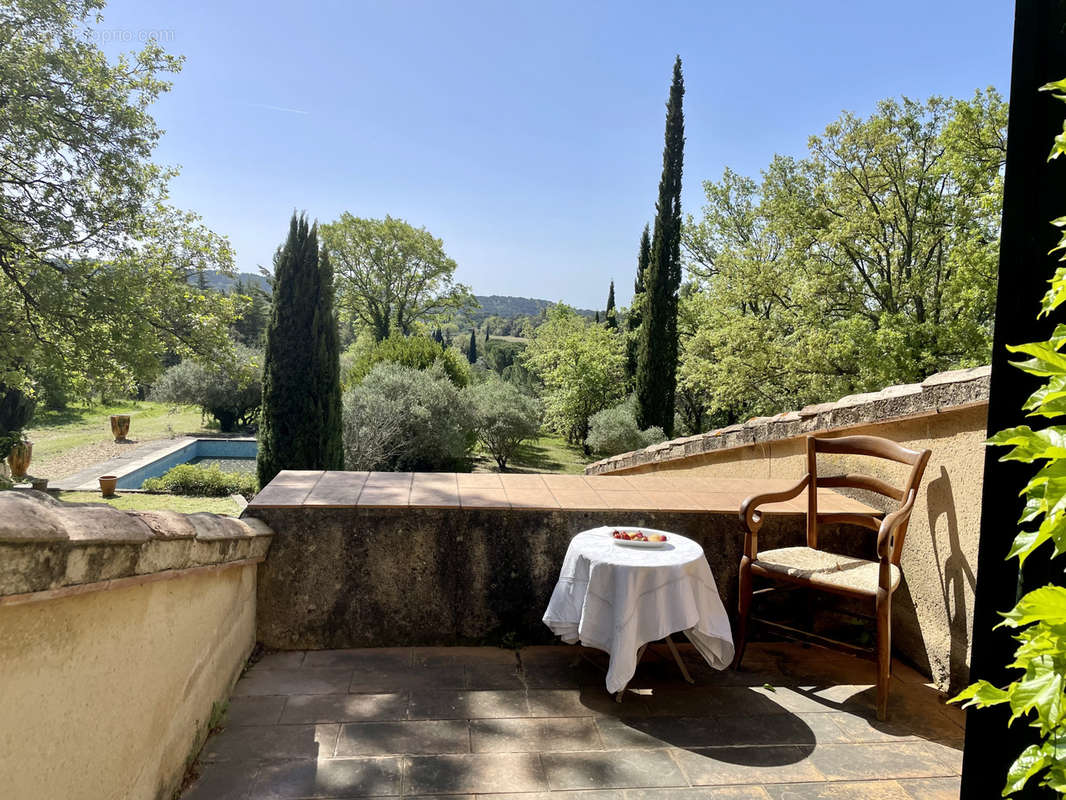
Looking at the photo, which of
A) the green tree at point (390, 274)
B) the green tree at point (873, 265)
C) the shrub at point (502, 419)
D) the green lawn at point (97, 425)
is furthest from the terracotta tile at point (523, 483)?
the green tree at point (390, 274)

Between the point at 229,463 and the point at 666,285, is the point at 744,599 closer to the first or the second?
the point at 666,285

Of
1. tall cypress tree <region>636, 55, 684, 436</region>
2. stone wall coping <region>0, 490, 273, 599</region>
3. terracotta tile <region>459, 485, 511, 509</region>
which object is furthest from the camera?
tall cypress tree <region>636, 55, 684, 436</region>

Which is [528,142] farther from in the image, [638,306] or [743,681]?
[743,681]

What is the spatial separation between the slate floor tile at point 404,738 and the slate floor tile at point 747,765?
84 cm

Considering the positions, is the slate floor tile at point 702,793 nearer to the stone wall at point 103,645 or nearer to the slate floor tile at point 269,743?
the slate floor tile at point 269,743

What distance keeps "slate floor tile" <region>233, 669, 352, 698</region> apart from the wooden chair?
6.30 ft

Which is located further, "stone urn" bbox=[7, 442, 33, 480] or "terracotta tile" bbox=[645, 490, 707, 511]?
"stone urn" bbox=[7, 442, 33, 480]

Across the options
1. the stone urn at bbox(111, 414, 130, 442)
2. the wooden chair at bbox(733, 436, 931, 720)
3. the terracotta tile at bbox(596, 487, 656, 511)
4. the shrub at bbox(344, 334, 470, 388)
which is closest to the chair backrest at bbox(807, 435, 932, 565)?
the wooden chair at bbox(733, 436, 931, 720)

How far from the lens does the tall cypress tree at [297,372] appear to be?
35.8 ft

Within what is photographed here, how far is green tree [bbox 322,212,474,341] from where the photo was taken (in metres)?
31.4

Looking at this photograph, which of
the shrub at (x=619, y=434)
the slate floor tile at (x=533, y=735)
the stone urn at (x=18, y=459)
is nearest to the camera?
the slate floor tile at (x=533, y=735)

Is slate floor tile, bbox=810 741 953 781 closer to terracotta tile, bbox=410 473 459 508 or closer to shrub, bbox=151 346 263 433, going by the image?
terracotta tile, bbox=410 473 459 508

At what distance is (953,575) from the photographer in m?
2.80

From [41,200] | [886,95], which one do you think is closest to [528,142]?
[886,95]
